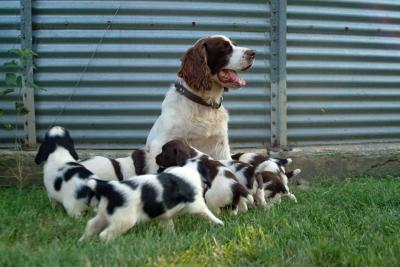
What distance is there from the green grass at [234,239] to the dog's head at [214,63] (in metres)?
1.52

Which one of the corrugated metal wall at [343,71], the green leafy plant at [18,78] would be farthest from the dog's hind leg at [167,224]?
the corrugated metal wall at [343,71]

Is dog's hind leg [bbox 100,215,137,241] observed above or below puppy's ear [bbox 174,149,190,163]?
below

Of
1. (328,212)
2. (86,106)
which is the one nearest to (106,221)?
(328,212)

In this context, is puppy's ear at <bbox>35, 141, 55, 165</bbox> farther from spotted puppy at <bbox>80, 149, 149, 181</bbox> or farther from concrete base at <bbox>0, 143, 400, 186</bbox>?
concrete base at <bbox>0, 143, 400, 186</bbox>

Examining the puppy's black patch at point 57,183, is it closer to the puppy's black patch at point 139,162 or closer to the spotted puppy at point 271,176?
the puppy's black patch at point 139,162

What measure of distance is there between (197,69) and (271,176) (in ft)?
4.29

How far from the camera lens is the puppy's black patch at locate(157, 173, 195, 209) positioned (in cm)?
352

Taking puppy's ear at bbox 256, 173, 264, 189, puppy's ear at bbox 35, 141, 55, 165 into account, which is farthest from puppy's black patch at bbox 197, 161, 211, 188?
puppy's ear at bbox 35, 141, 55, 165

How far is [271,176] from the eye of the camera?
16.1 ft

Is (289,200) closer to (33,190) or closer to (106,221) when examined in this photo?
(106,221)

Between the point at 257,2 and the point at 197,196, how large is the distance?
12.1 feet

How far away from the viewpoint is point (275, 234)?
345cm

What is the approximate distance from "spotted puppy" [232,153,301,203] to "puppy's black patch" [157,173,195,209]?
118 centimetres

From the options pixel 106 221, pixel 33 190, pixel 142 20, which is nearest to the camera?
pixel 106 221
